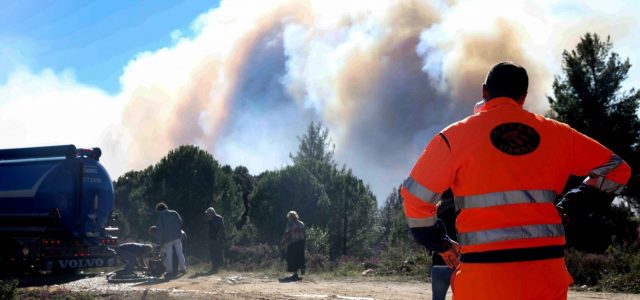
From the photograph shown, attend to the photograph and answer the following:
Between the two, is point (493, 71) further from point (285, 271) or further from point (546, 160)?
point (285, 271)

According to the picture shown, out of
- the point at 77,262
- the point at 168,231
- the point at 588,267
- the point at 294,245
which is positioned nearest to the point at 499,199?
the point at 588,267

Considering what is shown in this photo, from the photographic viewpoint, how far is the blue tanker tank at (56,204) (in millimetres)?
15297

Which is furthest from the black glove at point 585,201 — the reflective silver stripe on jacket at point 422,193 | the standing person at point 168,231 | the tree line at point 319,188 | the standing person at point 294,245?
the tree line at point 319,188

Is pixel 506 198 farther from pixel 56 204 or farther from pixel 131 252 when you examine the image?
pixel 56 204

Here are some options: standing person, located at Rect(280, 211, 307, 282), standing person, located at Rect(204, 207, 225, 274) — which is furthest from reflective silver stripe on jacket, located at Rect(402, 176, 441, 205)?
standing person, located at Rect(204, 207, 225, 274)

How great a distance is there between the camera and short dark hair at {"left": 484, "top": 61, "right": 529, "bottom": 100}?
10.5ft

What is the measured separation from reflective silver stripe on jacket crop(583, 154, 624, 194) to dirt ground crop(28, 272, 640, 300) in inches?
291

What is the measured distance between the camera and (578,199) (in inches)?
131

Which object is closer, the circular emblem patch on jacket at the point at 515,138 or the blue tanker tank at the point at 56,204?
the circular emblem patch on jacket at the point at 515,138

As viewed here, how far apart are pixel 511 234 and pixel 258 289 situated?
383 inches

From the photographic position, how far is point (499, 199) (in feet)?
9.66

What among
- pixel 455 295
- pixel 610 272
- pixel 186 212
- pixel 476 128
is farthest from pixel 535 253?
pixel 186 212

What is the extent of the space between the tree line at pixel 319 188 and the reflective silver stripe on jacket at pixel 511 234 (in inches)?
1075

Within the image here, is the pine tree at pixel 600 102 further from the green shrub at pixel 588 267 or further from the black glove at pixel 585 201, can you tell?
the black glove at pixel 585 201
